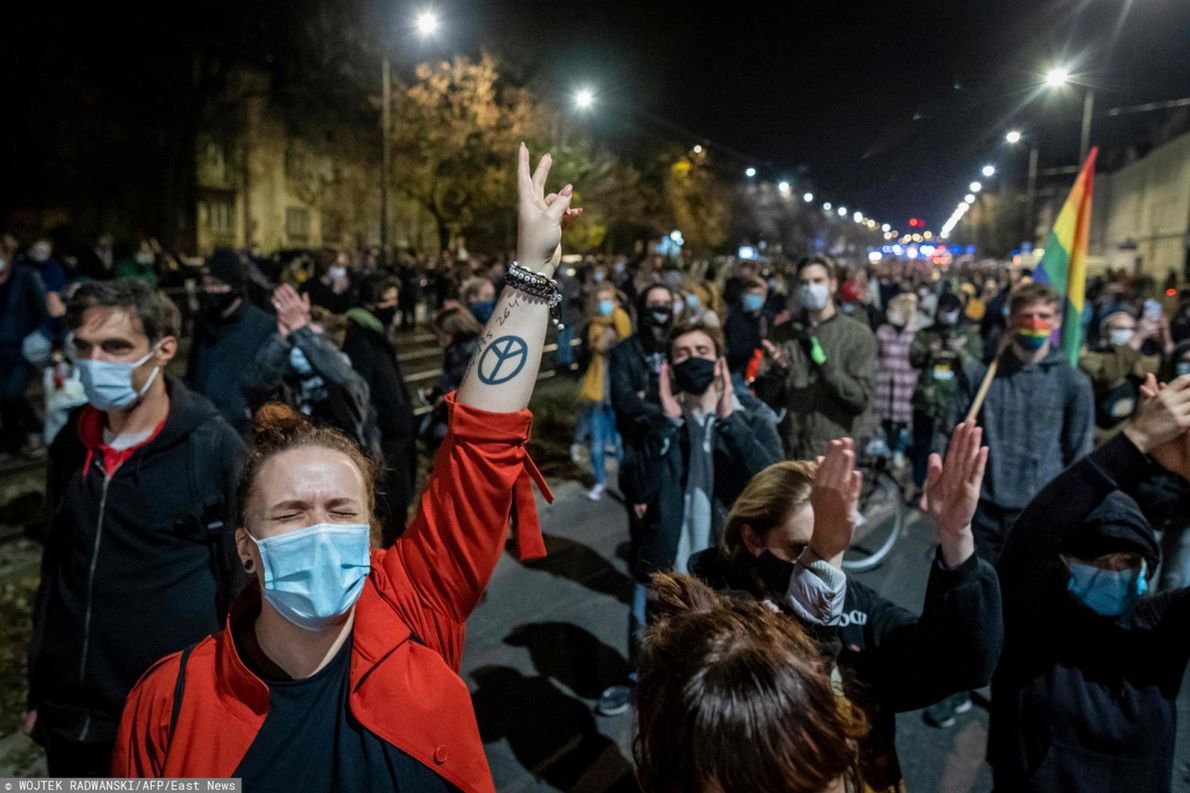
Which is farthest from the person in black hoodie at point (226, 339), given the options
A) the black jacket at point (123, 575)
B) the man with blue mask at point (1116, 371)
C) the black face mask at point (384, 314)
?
the man with blue mask at point (1116, 371)

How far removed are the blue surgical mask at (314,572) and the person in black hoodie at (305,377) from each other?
2.90 m

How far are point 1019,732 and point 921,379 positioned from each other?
589 centimetres

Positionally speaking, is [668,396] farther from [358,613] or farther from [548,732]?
[358,613]

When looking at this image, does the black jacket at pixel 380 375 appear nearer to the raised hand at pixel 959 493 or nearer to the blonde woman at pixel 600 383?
the blonde woman at pixel 600 383

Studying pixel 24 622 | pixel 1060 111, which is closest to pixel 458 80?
pixel 1060 111

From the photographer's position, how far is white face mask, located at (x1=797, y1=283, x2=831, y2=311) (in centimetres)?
623

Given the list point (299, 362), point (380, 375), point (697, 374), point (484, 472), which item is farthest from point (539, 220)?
point (380, 375)

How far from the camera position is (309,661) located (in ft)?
6.19

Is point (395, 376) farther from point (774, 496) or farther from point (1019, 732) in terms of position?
point (1019, 732)

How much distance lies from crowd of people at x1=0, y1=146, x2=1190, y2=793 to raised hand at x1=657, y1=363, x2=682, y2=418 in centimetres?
3

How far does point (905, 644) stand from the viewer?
223 centimetres

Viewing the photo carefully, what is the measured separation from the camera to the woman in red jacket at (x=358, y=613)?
1.76 meters

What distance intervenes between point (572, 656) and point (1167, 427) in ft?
11.5

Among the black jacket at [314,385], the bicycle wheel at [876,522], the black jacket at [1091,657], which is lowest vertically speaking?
the bicycle wheel at [876,522]
